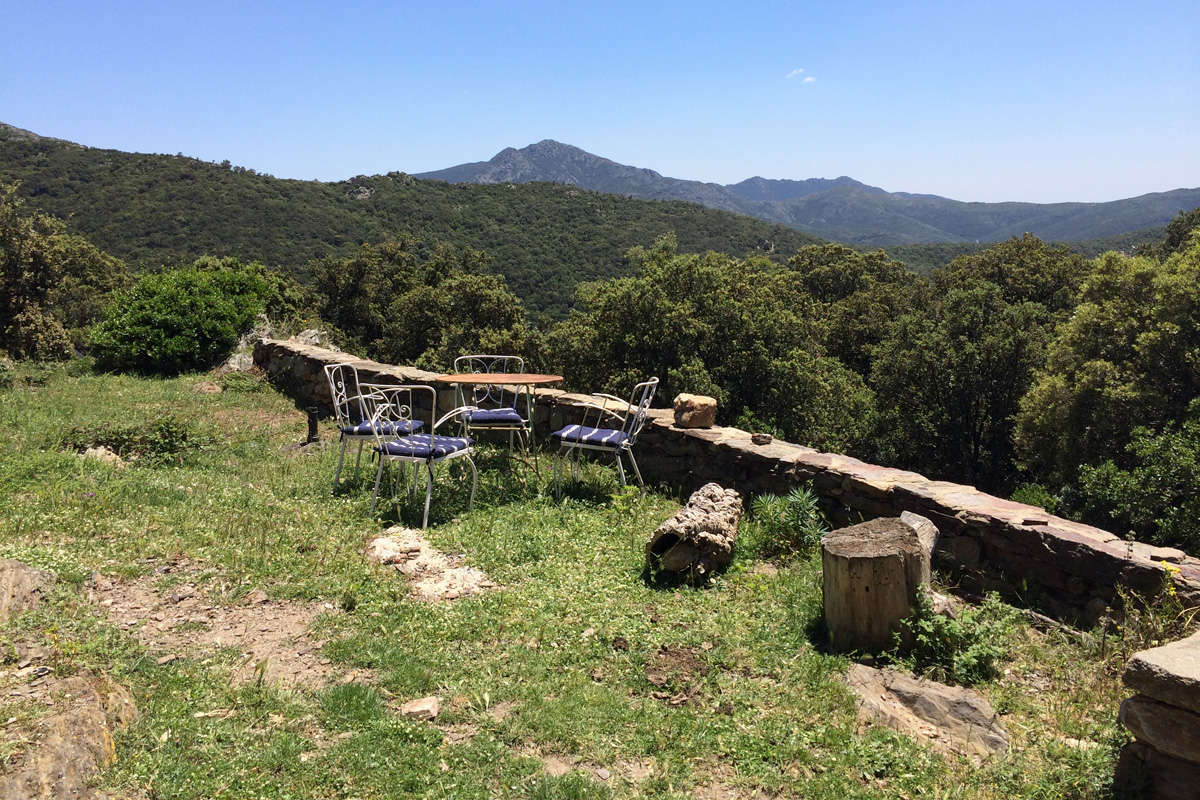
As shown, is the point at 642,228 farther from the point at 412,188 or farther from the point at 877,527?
the point at 877,527

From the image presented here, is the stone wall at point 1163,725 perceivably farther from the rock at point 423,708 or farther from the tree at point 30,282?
the tree at point 30,282

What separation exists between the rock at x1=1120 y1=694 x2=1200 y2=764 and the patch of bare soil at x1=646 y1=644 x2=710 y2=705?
1.40m

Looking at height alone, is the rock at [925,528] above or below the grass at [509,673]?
above

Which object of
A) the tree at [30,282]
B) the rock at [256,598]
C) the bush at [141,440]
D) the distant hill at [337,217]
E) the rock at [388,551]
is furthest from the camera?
the distant hill at [337,217]

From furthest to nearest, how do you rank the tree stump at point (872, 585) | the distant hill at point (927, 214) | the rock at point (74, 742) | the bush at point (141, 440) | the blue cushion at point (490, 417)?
the distant hill at point (927, 214)
the bush at point (141, 440)
the blue cushion at point (490, 417)
the tree stump at point (872, 585)
the rock at point (74, 742)

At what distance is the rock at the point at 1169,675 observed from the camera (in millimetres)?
1939

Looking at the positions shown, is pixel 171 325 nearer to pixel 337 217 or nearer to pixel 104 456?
pixel 104 456

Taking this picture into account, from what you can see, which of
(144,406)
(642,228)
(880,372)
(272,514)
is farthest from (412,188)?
(272,514)

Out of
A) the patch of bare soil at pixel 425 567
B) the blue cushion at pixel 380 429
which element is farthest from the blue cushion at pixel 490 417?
the patch of bare soil at pixel 425 567

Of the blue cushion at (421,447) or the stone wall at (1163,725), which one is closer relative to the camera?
the stone wall at (1163,725)

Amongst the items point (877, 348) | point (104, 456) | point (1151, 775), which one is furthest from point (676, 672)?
point (877, 348)

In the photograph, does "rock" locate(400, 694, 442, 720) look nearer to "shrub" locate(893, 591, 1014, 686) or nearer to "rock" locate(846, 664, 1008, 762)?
"rock" locate(846, 664, 1008, 762)

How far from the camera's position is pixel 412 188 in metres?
53.6

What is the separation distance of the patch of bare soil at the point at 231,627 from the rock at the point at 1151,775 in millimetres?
2587
